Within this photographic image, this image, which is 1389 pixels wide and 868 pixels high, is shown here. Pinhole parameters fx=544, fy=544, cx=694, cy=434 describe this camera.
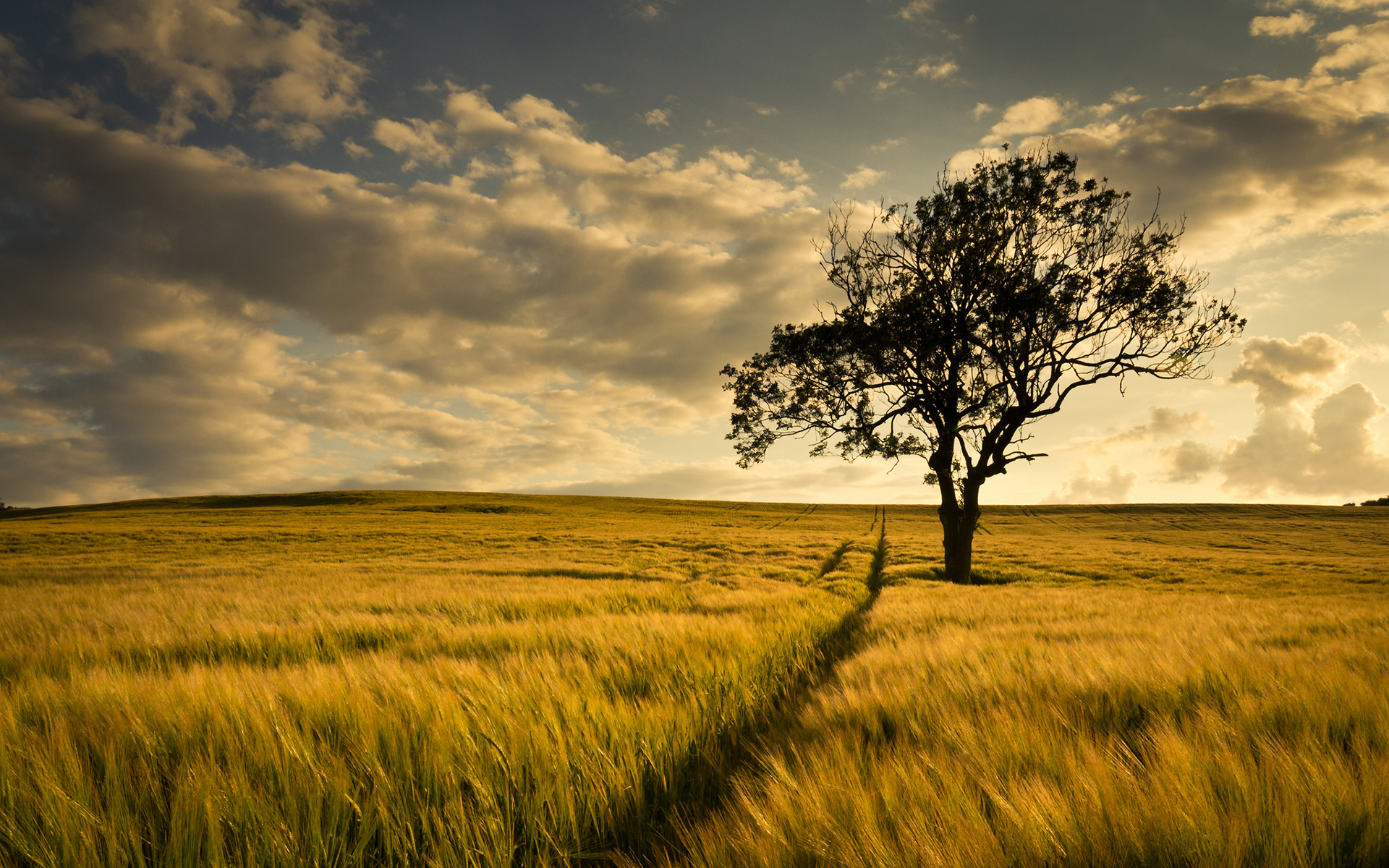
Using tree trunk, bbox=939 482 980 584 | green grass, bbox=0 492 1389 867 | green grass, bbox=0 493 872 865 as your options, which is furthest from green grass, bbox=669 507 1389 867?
tree trunk, bbox=939 482 980 584

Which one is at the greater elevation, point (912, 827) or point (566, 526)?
point (912, 827)

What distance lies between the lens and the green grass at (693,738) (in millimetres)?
1559

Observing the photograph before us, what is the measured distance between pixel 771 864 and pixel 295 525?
5619 cm

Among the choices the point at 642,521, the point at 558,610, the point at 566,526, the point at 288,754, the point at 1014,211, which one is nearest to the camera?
the point at 288,754

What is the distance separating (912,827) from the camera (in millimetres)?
1478

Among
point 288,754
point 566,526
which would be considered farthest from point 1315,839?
point 566,526

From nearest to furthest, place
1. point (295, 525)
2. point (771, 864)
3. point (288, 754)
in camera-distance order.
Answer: point (771, 864) < point (288, 754) < point (295, 525)

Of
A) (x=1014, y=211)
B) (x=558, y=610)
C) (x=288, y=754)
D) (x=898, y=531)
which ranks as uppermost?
(x=1014, y=211)

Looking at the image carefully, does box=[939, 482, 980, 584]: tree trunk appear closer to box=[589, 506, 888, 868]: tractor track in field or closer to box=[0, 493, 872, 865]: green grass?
box=[0, 493, 872, 865]: green grass

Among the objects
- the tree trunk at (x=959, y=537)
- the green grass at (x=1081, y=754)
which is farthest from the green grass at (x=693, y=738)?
the tree trunk at (x=959, y=537)

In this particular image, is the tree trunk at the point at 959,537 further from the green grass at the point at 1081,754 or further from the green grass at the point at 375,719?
the green grass at the point at 1081,754

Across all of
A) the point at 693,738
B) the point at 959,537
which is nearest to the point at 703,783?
the point at 693,738

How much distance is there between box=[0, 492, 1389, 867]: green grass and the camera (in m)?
1.56

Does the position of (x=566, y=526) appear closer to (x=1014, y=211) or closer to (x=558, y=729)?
(x=1014, y=211)
